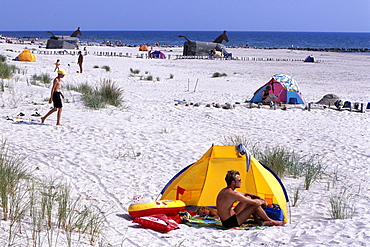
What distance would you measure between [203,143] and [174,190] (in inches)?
141

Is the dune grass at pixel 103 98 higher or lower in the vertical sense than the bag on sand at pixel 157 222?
higher

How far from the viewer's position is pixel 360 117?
558 inches

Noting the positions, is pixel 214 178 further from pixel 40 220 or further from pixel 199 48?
pixel 199 48

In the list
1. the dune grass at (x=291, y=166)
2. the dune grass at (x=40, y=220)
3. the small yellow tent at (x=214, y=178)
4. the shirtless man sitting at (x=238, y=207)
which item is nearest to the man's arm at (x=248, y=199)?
the shirtless man sitting at (x=238, y=207)

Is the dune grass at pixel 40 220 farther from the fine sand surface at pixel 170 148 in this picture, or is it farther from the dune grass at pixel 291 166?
the dune grass at pixel 291 166

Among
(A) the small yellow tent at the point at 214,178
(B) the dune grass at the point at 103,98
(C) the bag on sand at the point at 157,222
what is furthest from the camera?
(B) the dune grass at the point at 103,98

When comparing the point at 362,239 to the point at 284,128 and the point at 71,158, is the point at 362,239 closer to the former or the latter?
the point at 71,158

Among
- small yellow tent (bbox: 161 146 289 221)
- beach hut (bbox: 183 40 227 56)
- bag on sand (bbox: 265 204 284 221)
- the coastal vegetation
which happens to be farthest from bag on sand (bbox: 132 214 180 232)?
beach hut (bbox: 183 40 227 56)

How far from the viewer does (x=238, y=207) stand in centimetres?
581

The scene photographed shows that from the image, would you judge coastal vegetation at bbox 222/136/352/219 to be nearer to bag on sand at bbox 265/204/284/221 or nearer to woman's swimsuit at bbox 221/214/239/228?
bag on sand at bbox 265/204/284/221

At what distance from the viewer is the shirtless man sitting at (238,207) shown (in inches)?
223

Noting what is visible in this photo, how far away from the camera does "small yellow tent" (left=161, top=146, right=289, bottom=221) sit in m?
6.46

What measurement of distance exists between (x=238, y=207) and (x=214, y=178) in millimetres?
841

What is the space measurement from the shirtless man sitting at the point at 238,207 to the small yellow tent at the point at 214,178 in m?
0.68
